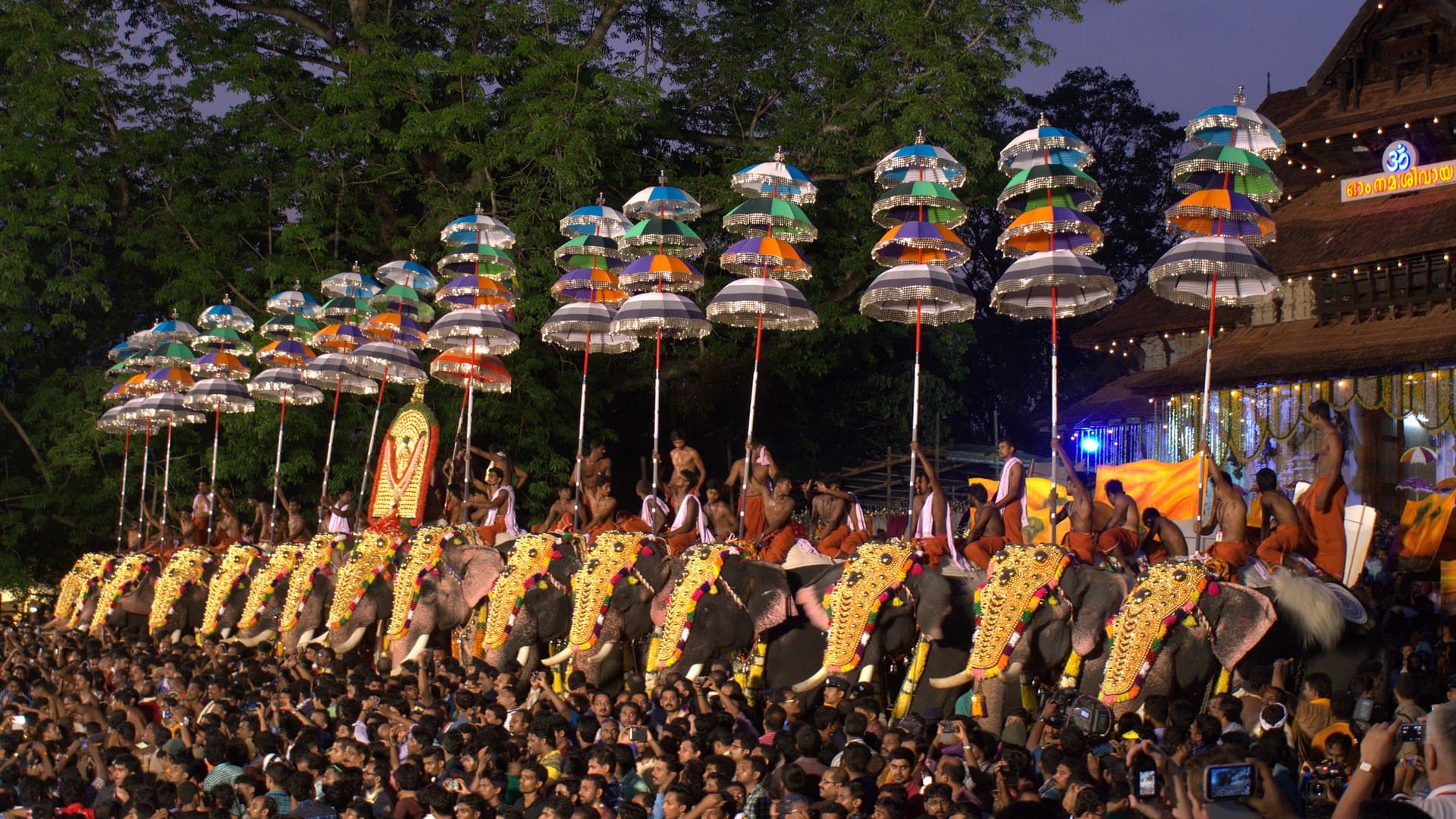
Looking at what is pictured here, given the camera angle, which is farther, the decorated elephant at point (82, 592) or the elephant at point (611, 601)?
the decorated elephant at point (82, 592)

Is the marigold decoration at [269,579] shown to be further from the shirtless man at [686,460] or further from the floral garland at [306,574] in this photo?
the shirtless man at [686,460]

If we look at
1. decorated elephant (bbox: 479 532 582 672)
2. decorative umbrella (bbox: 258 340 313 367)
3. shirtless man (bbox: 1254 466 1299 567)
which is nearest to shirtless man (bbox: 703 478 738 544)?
decorated elephant (bbox: 479 532 582 672)

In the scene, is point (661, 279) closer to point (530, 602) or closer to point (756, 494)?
point (756, 494)

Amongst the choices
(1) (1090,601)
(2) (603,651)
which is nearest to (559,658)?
(2) (603,651)

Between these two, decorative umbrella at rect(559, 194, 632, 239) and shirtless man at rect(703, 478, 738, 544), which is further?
decorative umbrella at rect(559, 194, 632, 239)

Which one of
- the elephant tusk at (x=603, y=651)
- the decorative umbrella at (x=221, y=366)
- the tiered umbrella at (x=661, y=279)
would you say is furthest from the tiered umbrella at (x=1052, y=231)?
the decorative umbrella at (x=221, y=366)

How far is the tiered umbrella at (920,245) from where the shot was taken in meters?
14.1

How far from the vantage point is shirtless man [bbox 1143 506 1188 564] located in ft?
40.1

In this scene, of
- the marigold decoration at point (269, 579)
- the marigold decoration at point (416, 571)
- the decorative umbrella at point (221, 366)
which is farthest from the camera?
the decorative umbrella at point (221, 366)

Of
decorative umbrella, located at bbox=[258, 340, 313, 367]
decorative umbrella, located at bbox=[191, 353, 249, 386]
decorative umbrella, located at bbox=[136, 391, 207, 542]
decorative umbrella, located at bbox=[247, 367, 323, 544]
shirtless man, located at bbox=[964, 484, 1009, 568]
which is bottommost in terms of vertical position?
shirtless man, located at bbox=[964, 484, 1009, 568]

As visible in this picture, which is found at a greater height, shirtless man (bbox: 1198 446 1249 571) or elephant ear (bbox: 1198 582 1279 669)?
shirtless man (bbox: 1198 446 1249 571)

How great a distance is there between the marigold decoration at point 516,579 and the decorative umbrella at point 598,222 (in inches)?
172

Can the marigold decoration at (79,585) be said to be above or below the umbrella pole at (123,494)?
below

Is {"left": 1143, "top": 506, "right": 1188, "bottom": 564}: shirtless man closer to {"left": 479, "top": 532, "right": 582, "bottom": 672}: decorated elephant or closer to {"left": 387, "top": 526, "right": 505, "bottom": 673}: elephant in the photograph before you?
{"left": 479, "top": 532, "right": 582, "bottom": 672}: decorated elephant
